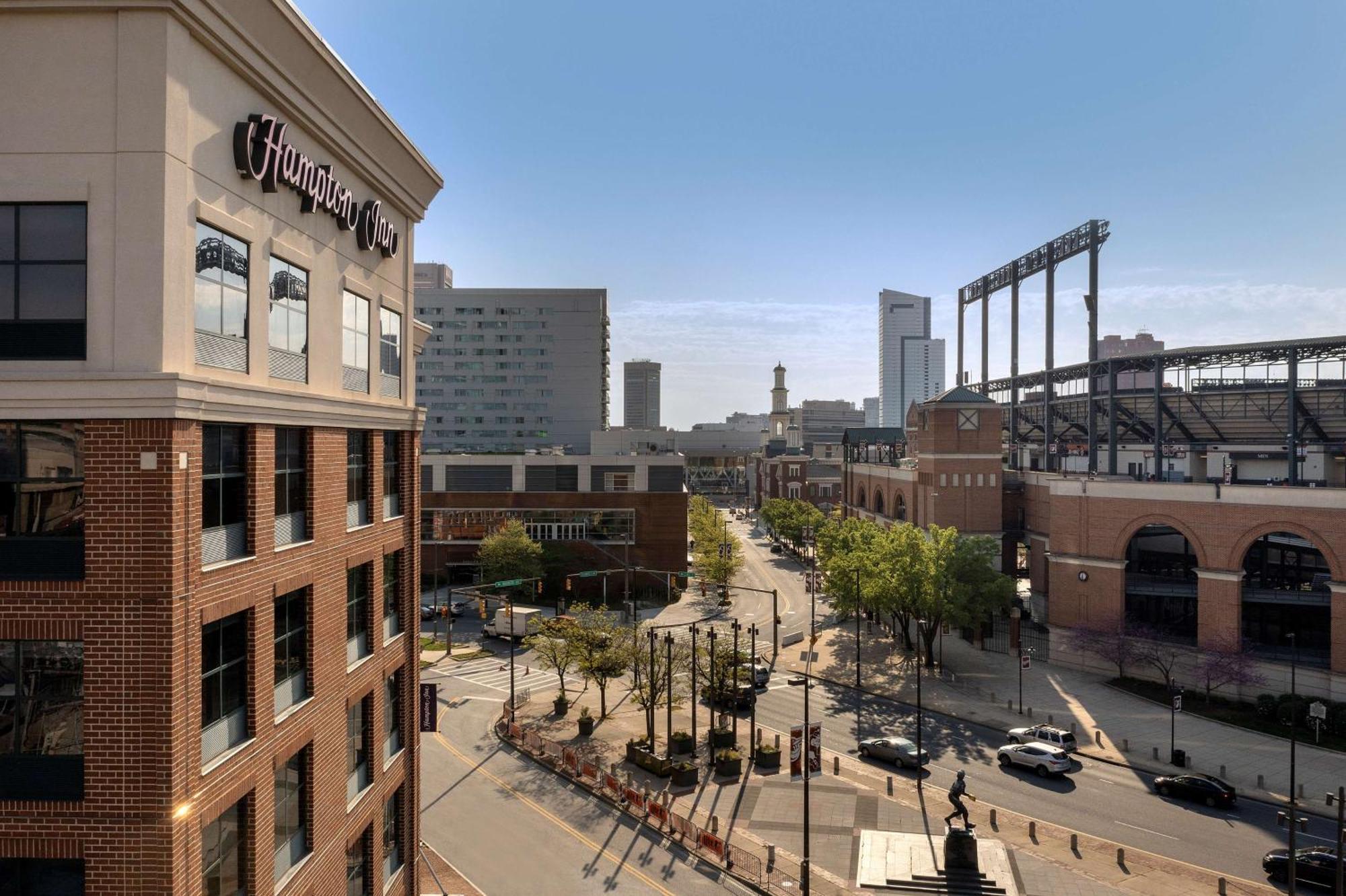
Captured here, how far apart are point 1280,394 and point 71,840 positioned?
8216cm

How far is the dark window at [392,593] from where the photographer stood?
20.0 m

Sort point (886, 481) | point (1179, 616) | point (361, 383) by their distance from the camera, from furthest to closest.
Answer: point (886, 481) < point (1179, 616) < point (361, 383)

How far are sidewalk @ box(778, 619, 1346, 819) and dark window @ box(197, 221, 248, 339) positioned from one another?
41.0m

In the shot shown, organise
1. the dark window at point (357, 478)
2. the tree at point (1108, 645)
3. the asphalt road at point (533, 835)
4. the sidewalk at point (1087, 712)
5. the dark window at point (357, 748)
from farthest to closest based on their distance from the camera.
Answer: the tree at point (1108, 645) → the sidewalk at point (1087, 712) → the asphalt road at point (533, 835) → the dark window at point (357, 478) → the dark window at point (357, 748)

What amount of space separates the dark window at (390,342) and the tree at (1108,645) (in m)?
46.8

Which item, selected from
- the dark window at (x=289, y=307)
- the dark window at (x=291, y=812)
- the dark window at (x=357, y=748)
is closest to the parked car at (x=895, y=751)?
the dark window at (x=357, y=748)

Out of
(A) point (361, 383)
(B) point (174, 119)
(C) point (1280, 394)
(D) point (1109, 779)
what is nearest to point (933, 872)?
(D) point (1109, 779)

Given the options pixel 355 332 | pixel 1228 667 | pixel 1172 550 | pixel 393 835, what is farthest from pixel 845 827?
pixel 1172 550

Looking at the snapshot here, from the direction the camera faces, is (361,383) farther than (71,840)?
Yes

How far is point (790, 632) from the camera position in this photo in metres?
63.0

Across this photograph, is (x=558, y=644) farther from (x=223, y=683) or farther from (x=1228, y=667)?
(x=1228, y=667)

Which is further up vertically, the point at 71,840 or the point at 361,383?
the point at 361,383

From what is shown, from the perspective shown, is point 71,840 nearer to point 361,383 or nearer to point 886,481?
point 361,383

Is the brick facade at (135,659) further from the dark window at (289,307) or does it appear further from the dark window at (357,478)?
the dark window at (357,478)
